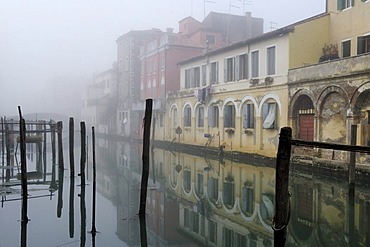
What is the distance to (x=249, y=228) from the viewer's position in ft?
→ 34.0

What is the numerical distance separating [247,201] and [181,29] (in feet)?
116

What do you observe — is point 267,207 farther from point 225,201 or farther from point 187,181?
point 187,181

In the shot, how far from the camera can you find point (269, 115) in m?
22.3

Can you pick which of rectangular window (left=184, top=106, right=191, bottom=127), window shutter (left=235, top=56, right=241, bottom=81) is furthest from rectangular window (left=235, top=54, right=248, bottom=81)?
rectangular window (left=184, top=106, right=191, bottom=127)

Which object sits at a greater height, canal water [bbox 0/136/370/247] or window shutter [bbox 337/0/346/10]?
window shutter [bbox 337/0/346/10]

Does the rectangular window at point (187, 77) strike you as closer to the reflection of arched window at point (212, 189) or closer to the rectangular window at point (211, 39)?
the rectangular window at point (211, 39)

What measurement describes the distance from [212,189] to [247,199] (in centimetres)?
219

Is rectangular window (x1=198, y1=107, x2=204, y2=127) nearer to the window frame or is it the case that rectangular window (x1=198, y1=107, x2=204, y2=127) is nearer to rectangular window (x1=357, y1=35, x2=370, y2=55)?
the window frame

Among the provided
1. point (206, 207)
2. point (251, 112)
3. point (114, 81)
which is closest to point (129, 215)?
point (206, 207)

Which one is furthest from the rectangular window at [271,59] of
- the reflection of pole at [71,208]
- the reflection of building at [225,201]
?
the reflection of pole at [71,208]

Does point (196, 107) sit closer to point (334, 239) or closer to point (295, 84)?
point (295, 84)

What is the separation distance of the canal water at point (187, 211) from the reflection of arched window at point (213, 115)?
8989mm

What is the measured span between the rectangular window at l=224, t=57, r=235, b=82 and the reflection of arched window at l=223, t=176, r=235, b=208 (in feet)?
34.5

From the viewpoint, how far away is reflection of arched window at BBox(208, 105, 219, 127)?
28031 mm
